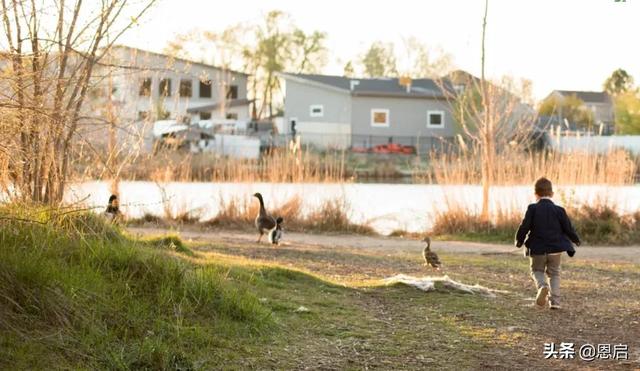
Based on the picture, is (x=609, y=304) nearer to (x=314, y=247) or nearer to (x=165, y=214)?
(x=314, y=247)

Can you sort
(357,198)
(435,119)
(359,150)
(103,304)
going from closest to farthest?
(103,304), (357,198), (359,150), (435,119)

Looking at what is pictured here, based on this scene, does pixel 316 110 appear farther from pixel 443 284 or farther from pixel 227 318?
pixel 227 318

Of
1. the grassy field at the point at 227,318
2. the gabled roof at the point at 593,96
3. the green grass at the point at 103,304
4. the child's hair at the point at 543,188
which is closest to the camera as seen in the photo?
the green grass at the point at 103,304

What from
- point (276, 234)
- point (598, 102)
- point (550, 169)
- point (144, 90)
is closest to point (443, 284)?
point (276, 234)

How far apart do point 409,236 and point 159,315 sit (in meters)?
14.5

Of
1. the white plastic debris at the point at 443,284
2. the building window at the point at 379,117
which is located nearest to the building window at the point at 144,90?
the white plastic debris at the point at 443,284

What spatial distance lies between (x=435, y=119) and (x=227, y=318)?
5011 centimetres

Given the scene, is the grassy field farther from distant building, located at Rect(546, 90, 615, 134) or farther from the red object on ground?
distant building, located at Rect(546, 90, 615, 134)

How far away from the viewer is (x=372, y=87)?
184 ft

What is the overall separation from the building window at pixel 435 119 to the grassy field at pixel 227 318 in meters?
46.5

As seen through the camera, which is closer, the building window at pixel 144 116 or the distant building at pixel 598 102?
the building window at pixel 144 116

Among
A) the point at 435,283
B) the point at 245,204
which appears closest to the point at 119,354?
the point at 435,283

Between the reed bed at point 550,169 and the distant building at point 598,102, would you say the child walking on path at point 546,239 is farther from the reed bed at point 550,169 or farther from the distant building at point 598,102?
the distant building at point 598,102

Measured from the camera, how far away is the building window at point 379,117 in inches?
2178
